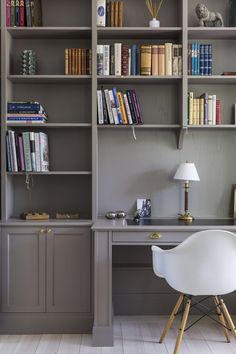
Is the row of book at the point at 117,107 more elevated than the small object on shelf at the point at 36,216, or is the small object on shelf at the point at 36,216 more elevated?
the row of book at the point at 117,107

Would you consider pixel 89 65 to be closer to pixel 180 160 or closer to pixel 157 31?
pixel 157 31

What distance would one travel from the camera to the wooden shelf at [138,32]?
3.59 m

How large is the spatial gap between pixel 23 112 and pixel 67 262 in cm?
118

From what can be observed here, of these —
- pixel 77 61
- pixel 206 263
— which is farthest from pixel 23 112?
pixel 206 263

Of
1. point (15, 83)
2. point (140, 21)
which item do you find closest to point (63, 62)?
point (15, 83)

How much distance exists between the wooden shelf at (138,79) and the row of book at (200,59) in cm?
15

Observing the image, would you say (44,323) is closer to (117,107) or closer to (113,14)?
(117,107)

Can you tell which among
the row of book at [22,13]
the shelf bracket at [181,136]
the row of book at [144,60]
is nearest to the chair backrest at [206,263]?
the shelf bracket at [181,136]

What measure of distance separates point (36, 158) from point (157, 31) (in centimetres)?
134

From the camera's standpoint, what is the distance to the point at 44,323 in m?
3.47

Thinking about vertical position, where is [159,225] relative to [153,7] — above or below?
below

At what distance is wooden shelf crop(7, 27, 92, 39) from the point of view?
11.8 ft

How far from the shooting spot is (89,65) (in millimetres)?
3652

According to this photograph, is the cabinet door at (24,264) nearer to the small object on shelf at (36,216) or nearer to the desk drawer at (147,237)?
the small object on shelf at (36,216)
